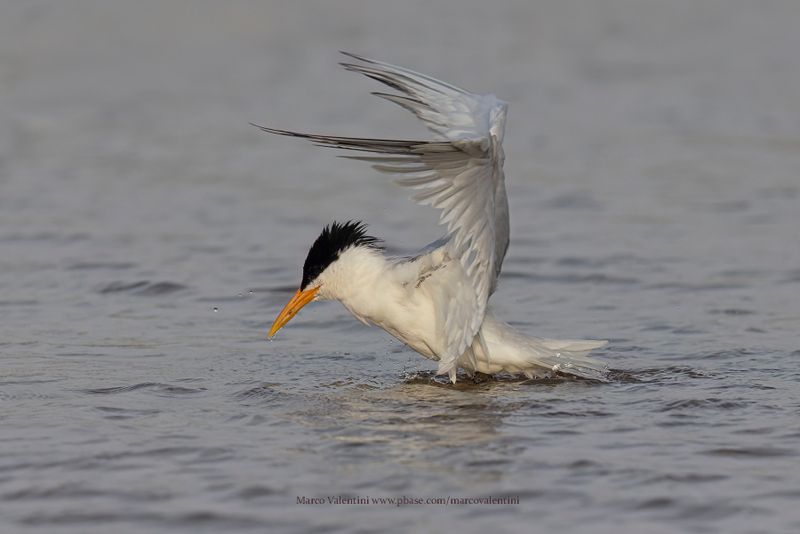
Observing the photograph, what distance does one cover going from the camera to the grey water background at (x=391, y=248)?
4461mm

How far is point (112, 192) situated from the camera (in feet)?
33.1

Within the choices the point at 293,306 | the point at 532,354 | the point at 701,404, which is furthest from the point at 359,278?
the point at 701,404

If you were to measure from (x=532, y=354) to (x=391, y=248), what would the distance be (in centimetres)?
277

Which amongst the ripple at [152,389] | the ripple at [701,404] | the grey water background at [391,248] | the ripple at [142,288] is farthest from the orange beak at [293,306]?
the ripple at [701,404]

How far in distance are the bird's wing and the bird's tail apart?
23 centimetres

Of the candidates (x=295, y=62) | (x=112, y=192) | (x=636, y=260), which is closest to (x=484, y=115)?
(x=636, y=260)

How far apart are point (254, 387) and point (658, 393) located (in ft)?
5.44

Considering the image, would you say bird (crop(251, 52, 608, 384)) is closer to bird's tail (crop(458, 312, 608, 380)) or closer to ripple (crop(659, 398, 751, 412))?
bird's tail (crop(458, 312, 608, 380))

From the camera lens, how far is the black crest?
242 inches

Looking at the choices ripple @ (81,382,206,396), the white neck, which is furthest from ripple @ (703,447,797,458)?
ripple @ (81,382,206,396)

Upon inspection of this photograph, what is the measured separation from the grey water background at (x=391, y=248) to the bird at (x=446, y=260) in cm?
18

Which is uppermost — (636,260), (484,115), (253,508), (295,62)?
(295,62)

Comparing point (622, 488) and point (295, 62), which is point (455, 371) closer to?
point (622, 488)

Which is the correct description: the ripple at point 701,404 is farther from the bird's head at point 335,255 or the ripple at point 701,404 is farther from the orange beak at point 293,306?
the orange beak at point 293,306
